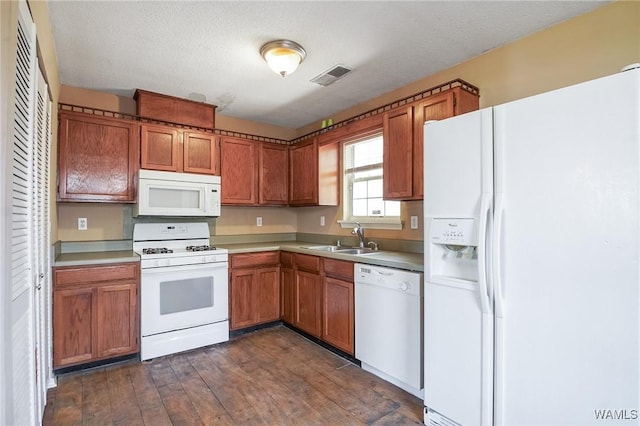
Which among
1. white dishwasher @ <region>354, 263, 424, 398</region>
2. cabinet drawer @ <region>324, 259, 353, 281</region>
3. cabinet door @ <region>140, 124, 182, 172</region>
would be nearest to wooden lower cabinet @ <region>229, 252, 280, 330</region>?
cabinet drawer @ <region>324, 259, 353, 281</region>

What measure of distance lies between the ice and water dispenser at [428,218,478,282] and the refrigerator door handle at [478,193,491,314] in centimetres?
8

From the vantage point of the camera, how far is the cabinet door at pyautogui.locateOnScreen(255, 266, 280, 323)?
11.3 ft

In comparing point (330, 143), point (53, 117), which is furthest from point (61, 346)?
point (330, 143)

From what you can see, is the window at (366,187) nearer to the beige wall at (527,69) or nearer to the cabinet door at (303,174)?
the beige wall at (527,69)

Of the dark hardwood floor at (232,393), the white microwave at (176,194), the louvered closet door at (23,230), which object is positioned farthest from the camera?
the white microwave at (176,194)

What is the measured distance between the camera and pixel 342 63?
2.61m

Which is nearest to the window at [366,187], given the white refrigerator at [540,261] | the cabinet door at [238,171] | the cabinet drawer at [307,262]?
the cabinet drawer at [307,262]

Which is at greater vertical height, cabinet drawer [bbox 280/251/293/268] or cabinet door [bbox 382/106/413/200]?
cabinet door [bbox 382/106/413/200]

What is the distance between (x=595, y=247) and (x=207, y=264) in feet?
9.36

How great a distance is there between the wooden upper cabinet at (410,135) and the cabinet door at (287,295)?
138 centimetres

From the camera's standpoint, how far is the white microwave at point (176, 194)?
300cm

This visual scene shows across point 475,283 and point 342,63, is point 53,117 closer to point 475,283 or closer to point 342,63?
point 342,63

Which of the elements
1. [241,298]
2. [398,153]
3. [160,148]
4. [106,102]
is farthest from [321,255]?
[106,102]

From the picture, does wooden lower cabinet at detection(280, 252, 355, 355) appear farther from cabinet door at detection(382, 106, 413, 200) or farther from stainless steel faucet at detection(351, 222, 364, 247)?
cabinet door at detection(382, 106, 413, 200)
